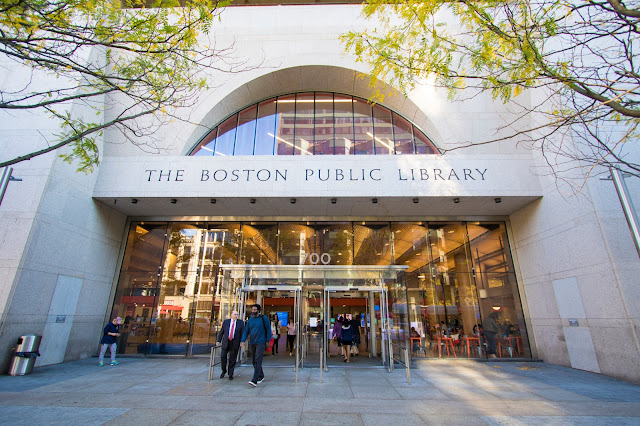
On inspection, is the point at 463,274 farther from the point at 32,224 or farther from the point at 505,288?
the point at 32,224

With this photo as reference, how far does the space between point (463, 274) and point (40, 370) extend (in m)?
15.0

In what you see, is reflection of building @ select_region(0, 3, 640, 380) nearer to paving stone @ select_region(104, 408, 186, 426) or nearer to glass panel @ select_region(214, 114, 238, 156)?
glass panel @ select_region(214, 114, 238, 156)

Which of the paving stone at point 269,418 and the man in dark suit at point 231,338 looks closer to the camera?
the paving stone at point 269,418

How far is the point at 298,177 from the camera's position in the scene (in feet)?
37.0

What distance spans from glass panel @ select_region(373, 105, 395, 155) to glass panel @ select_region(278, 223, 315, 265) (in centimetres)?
493

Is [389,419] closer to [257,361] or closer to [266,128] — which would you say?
[257,361]

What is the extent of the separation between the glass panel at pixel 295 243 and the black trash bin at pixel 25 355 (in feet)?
26.3

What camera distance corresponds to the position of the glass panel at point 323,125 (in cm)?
1394

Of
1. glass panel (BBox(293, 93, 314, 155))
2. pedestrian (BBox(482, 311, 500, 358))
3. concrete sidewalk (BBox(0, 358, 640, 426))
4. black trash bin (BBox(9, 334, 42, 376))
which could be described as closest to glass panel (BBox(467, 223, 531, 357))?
pedestrian (BBox(482, 311, 500, 358))

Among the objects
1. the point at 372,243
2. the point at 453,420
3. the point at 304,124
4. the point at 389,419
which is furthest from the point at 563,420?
the point at 304,124

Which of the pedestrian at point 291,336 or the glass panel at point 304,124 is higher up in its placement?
the glass panel at point 304,124

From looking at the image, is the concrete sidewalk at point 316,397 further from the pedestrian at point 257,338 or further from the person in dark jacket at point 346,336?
the person in dark jacket at point 346,336

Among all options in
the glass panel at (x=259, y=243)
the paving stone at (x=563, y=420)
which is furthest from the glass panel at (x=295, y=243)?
the paving stone at (x=563, y=420)

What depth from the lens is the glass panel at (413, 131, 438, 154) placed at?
1405 centimetres
